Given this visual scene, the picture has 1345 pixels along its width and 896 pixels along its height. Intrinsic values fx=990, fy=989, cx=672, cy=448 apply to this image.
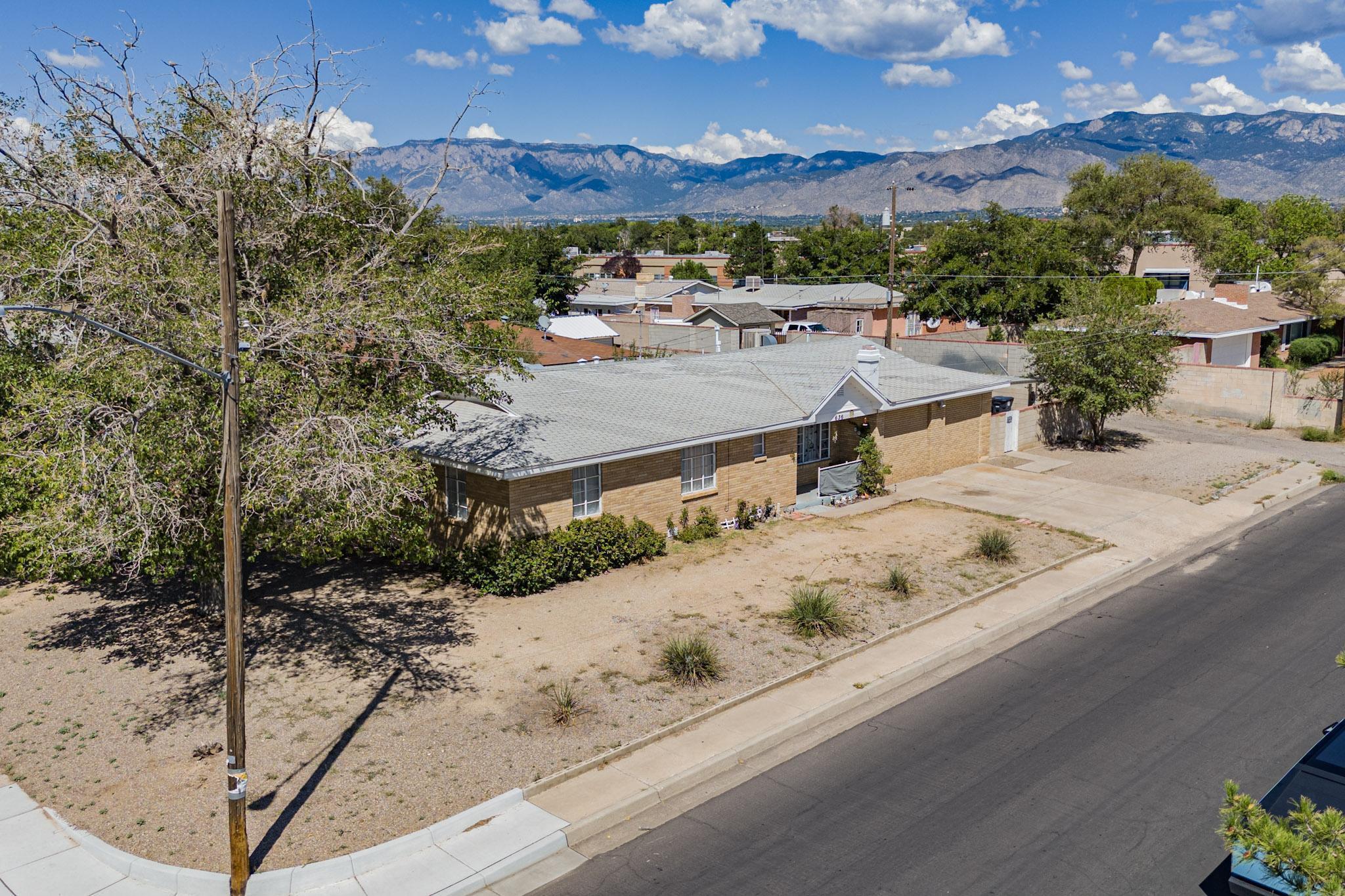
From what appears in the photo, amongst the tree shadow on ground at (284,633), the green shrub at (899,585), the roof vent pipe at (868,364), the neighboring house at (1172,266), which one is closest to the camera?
the tree shadow on ground at (284,633)

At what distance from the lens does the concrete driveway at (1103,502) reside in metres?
23.9

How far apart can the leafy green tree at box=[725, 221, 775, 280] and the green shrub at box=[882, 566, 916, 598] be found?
85895mm

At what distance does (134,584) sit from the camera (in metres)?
19.4

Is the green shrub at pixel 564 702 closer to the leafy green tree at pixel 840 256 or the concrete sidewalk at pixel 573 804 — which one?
the concrete sidewalk at pixel 573 804

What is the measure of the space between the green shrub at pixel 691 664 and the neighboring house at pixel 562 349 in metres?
23.9

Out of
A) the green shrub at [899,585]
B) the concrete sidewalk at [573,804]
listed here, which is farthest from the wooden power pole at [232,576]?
the green shrub at [899,585]

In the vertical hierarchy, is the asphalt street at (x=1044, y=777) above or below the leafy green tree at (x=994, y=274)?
below

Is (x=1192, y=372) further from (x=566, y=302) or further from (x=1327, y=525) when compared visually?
(x=566, y=302)

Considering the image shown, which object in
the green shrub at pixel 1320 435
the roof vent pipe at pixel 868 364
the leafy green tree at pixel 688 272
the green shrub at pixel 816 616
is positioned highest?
the leafy green tree at pixel 688 272

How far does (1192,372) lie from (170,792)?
39.4 metres

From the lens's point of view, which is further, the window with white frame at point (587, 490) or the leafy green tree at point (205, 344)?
the window with white frame at point (587, 490)

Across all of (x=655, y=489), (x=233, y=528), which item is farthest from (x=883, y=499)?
(x=233, y=528)

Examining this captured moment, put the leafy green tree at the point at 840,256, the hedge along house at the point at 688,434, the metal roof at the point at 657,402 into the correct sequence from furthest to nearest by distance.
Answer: the leafy green tree at the point at 840,256
the metal roof at the point at 657,402
the hedge along house at the point at 688,434

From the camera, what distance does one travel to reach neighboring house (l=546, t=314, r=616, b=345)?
168ft
